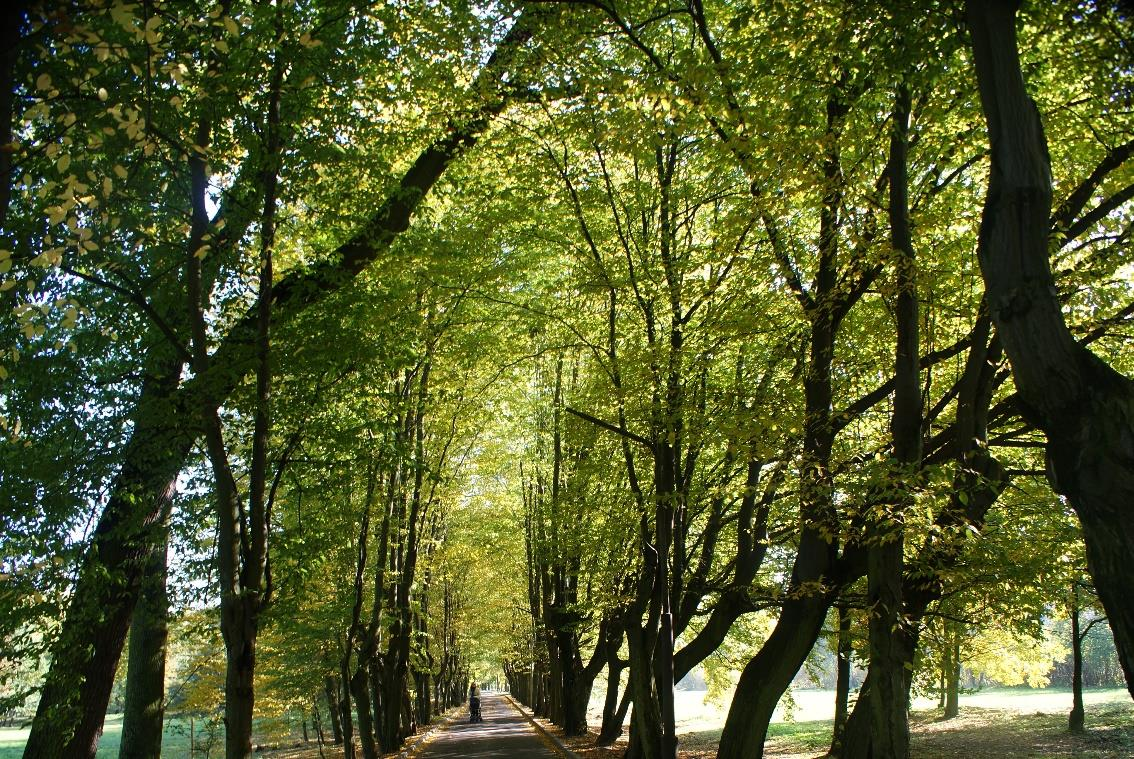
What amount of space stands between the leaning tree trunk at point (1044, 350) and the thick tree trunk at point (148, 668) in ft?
27.7

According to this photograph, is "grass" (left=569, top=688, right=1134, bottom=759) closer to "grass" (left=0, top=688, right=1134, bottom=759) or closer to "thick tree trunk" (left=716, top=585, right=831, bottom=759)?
"grass" (left=0, top=688, right=1134, bottom=759)

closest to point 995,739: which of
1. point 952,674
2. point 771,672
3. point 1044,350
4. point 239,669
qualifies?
point 952,674

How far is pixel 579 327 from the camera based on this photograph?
Answer: 47.8 feet

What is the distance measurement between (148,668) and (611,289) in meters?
7.72

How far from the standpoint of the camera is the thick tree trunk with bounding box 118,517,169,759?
9.09m

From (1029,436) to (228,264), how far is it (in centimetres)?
1010

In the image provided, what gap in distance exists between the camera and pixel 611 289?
37.1ft

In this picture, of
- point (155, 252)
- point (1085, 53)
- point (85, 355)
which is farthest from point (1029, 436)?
point (85, 355)

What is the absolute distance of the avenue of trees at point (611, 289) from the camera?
202 inches

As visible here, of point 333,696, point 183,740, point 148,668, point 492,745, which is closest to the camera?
point 148,668

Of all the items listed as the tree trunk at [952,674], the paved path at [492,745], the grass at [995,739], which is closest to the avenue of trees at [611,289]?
the tree trunk at [952,674]

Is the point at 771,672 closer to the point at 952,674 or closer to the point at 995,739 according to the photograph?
the point at 952,674

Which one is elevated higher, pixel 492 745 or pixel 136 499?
pixel 136 499

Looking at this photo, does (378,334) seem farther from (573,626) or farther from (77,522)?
(573,626)
